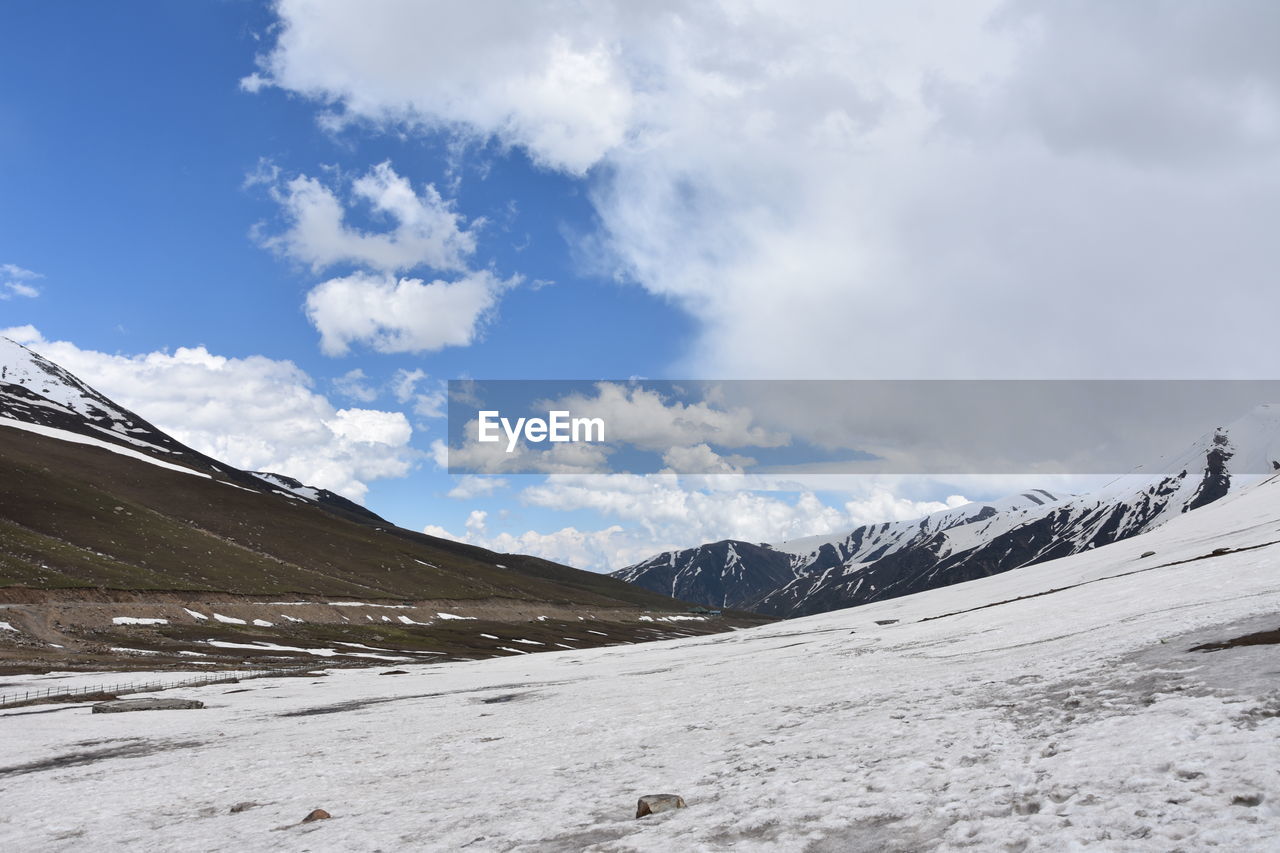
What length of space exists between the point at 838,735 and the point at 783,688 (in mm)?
9187

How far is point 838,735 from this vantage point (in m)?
15.3

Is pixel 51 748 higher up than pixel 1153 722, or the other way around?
pixel 1153 722

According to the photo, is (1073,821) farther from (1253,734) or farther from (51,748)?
(51,748)

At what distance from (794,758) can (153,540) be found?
160197mm

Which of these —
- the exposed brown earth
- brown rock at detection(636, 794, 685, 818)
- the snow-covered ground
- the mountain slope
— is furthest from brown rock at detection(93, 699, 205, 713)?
the mountain slope

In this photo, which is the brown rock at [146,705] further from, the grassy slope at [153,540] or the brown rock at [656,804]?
the grassy slope at [153,540]

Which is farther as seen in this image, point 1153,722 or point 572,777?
point 572,777

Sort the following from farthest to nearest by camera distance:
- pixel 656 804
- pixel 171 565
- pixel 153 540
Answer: pixel 153 540 → pixel 171 565 → pixel 656 804

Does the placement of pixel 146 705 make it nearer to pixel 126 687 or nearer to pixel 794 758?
pixel 126 687

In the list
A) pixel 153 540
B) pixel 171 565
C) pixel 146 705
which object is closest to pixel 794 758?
pixel 146 705

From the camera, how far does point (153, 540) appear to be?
458 feet

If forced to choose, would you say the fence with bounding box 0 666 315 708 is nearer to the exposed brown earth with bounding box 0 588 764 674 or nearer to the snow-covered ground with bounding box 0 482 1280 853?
the exposed brown earth with bounding box 0 588 764 674

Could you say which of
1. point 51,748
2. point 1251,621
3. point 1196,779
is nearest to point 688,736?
point 1196,779

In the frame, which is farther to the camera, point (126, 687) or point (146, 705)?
point (126, 687)
